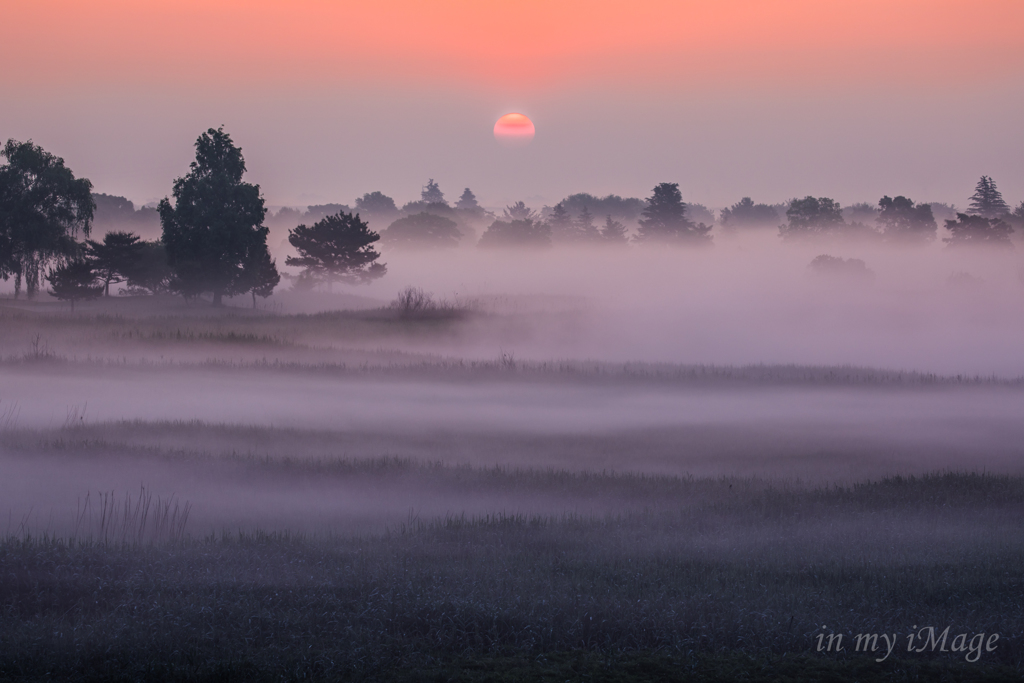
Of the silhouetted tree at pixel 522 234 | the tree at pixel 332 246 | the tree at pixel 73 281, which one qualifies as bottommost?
the tree at pixel 73 281

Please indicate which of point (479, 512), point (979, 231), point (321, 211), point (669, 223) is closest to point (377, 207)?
point (321, 211)

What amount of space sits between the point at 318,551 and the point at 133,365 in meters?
18.5

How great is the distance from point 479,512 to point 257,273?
134ft

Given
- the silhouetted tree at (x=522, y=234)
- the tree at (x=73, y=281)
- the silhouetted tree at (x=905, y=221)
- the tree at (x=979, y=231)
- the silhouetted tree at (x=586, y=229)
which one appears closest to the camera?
the tree at (x=73, y=281)

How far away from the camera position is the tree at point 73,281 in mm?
45197

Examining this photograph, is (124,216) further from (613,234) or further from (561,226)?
(613,234)

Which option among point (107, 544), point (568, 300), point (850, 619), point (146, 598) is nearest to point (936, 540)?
point (850, 619)

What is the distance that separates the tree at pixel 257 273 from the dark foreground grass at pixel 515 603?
4112 cm

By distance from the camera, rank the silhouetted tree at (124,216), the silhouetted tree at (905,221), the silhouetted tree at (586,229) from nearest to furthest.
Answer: the silhouetted tree at (905,221)
the silhouetted tree at (586,229)
the silhouetted tree at (124,216)

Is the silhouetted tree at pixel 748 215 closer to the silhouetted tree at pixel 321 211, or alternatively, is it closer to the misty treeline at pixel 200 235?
the misty treeline at pixel 200 235

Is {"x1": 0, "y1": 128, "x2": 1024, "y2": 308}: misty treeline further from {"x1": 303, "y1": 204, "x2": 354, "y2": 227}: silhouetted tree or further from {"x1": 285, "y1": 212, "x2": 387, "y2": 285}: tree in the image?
{"x1": 303, "y1": 204, "x2": 354, "y2": 227}: silhouetted tree

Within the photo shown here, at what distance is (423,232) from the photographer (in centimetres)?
10575

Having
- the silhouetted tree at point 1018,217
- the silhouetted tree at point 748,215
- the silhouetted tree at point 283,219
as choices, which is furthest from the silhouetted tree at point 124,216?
the silhouetted tree at point 1018,217

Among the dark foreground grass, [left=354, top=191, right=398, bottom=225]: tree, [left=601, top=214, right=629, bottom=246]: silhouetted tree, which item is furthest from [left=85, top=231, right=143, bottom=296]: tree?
[left=354, top=191, right=398, bottom=225]: tree
